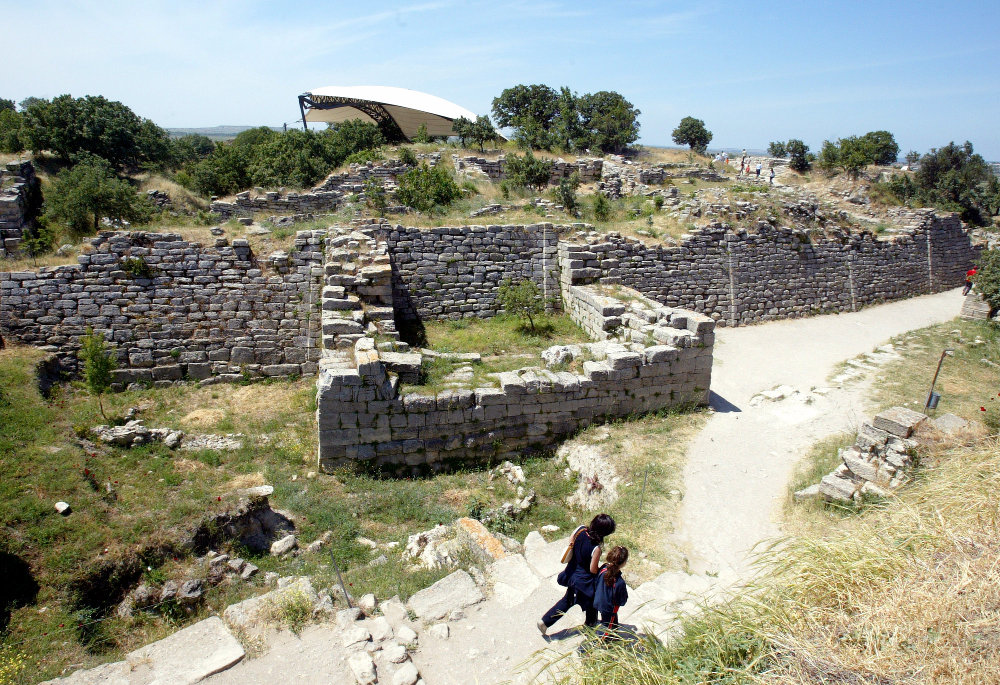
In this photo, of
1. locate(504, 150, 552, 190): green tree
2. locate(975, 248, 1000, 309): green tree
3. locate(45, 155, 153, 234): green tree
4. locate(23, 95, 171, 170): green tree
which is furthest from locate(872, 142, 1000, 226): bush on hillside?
locate(23, 95, 171, 170): green tree

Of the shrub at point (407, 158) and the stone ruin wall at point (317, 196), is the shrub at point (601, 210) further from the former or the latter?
the shrub at point (407, 158)

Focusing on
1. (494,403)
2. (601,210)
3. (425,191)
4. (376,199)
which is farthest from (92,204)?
(601,210)

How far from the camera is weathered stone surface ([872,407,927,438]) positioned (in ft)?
24.9

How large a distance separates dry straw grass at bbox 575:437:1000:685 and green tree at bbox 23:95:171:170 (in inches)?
1179

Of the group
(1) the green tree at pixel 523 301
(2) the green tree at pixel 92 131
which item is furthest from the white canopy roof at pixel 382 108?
(1) the green tree at pixel 523 301

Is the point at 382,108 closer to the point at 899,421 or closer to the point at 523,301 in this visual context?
the point at 523,301

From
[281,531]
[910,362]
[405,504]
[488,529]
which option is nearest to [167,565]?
[281,531]

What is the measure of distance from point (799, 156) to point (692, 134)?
12.2 meters

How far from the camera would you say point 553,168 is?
26.9 meters

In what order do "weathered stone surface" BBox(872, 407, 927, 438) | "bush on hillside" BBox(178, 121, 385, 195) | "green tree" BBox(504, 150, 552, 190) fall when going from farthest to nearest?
"bush on hillside" BBox(178, 121, 385, 195) → "green tree" BBox(504, 150, 552, 190) → "weathered stone surface" BBox(872, 407, 927, 438)

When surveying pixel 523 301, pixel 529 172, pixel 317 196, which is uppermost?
pixel 529 172

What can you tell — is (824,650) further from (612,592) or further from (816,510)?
(816,510)

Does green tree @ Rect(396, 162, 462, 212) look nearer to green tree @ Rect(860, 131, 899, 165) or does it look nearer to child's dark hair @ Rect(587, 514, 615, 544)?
child's dark hair @ Rect(587, 514, 615, 544)

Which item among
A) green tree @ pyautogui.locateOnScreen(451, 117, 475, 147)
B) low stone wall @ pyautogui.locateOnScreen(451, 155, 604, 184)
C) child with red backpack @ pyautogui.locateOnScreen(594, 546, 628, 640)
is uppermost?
green tree @ pyautogui.locateOnScreen(451, 117, 475, 147)
